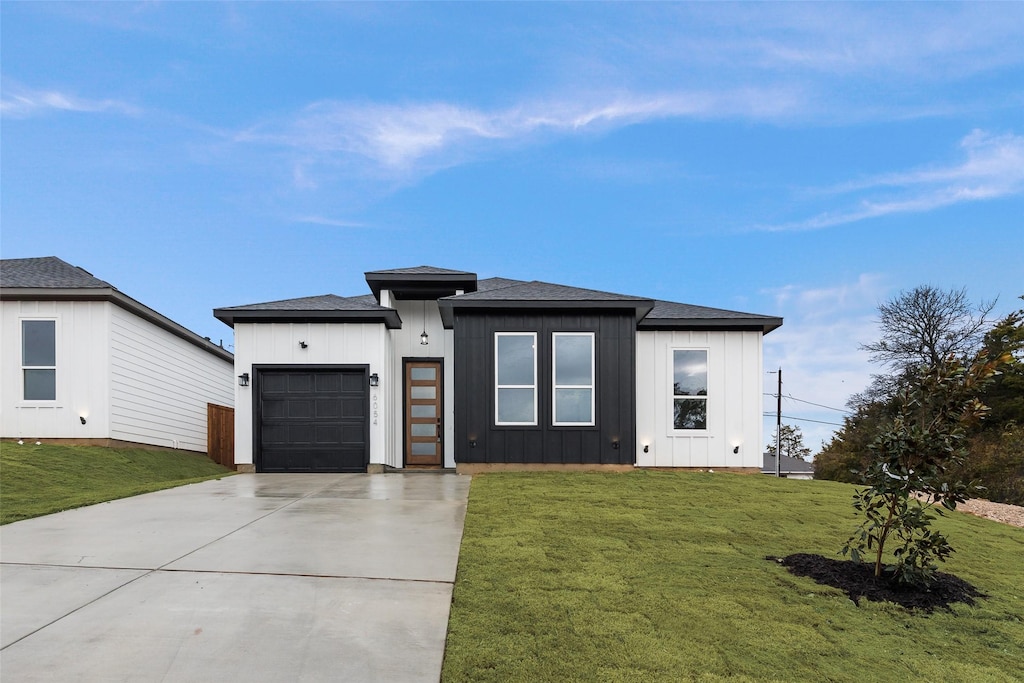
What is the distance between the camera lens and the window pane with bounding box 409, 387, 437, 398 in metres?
12.7

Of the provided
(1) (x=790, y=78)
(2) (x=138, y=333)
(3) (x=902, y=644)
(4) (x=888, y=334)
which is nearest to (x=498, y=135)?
(1) (x=790, y=78)

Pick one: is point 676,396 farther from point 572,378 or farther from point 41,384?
point 41,384

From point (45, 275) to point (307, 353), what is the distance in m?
5.64

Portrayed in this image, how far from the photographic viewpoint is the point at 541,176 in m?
18.6

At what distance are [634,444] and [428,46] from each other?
31.3 ft

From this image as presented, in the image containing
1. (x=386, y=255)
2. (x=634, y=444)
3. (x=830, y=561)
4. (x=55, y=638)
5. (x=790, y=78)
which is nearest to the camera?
(x=55, y=638)

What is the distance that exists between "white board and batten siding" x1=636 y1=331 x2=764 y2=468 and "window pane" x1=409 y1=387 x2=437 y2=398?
13.7ft

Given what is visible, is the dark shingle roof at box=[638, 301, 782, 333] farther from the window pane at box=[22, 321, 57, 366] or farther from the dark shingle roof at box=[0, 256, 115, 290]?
the window pane at box=[22, 321, 57, 366]

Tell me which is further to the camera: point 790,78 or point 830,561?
point 790,78

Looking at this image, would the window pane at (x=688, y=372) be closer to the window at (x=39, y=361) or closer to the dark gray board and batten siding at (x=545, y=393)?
the dark gray board and batten siding at (x=545, y=393)

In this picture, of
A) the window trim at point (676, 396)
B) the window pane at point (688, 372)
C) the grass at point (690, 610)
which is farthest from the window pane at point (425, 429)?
the grass at point (690, 610)

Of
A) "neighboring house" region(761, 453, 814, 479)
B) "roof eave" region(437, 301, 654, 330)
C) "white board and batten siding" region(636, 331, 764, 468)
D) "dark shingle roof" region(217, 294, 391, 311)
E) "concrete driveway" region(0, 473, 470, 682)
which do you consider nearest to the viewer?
"concrete driveway" region(0, 473, 470, 682)

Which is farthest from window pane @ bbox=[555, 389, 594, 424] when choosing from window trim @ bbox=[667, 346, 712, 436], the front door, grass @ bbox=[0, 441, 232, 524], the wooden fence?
the wooden fence

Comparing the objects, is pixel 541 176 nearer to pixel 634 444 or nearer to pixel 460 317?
pixel 460 317
